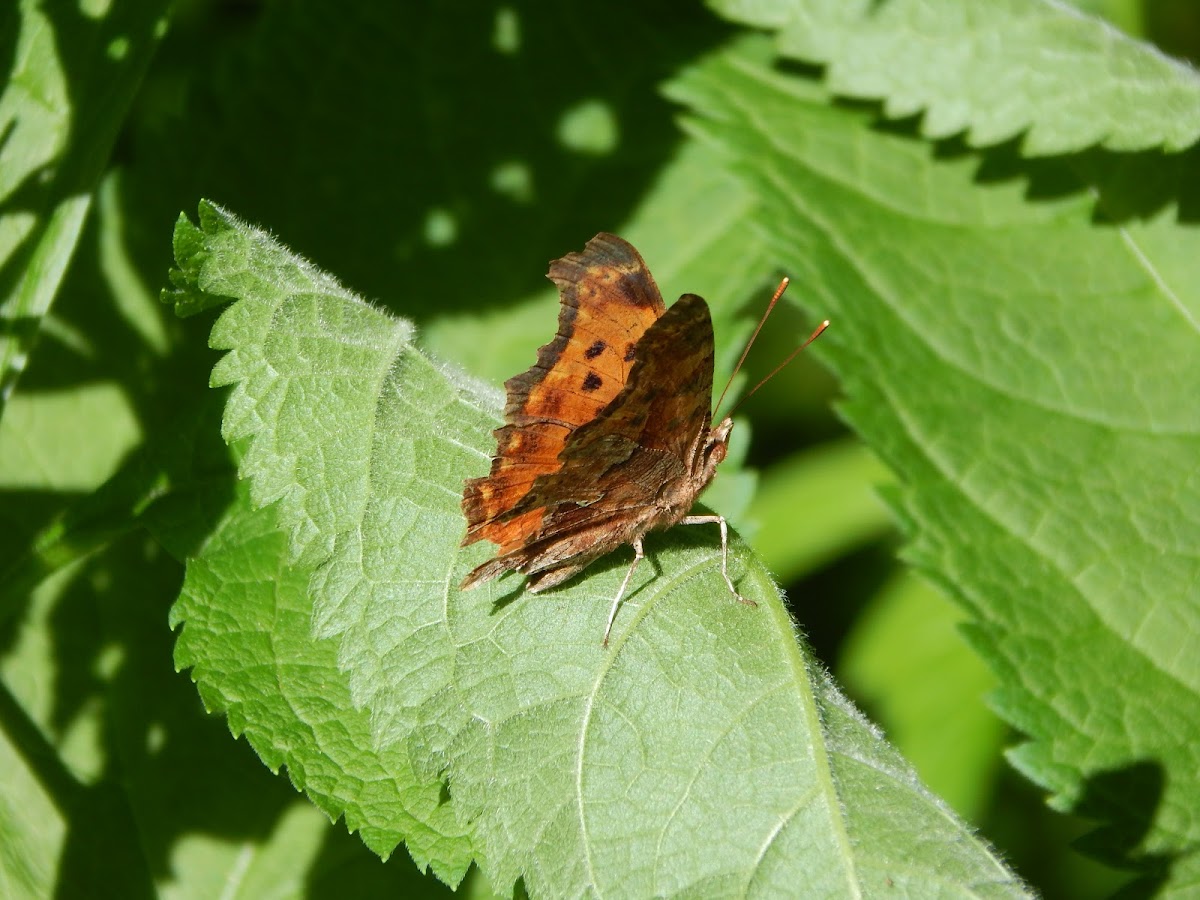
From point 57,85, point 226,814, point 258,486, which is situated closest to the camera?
point 258,486

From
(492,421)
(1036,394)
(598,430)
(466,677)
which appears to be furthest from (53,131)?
(1036,394)

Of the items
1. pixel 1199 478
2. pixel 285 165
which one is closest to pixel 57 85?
pixel 285 165

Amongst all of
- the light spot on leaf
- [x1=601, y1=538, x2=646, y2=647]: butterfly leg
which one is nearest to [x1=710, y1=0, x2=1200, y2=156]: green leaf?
the light spot on leaf

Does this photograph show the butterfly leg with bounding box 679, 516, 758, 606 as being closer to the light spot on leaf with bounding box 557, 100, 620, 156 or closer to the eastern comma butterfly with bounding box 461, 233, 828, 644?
the eastern comma butterfly with bounding box 461, 233, 828, 644

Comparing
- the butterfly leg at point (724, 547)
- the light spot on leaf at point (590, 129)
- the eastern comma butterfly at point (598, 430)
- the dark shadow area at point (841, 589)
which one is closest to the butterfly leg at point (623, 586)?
the eastern comma butterfly at point (598, 430)

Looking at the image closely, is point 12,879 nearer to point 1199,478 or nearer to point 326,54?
point 326,54

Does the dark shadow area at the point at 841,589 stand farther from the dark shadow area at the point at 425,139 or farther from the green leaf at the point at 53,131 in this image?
the green leaf at the point at 53,131
